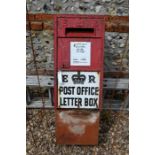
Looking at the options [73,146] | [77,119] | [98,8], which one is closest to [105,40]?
[98,8]

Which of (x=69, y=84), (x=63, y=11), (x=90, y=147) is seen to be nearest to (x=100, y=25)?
(x=69, y=84)

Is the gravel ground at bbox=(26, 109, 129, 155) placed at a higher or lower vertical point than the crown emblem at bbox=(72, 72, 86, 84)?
lower

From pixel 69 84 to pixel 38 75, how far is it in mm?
590

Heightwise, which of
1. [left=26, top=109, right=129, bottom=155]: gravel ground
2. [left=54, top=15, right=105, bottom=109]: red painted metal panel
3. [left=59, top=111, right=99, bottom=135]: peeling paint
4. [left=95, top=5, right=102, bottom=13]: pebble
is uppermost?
[left=95, top=5, right=102, bottom=13]: pebble

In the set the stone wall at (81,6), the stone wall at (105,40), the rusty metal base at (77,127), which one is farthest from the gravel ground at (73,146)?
the stone wall at (81,6)

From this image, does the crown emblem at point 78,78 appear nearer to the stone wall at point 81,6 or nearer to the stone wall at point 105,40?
the stone wall at point 105,40

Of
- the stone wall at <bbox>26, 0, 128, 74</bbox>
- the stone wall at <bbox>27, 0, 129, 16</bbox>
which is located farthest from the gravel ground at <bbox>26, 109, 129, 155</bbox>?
the stone wall at <bbox>27, 0, 129, 16</bbox>

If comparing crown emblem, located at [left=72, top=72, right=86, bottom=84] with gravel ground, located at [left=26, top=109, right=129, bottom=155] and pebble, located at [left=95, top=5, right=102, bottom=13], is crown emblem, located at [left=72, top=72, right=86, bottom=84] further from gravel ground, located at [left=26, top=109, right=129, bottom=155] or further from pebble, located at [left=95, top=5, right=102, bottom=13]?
pebble, located at [left=95, top=5, right=102, bottom=13]

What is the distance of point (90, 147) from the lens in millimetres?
5102

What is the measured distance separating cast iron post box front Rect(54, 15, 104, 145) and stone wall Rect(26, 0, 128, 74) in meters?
0.78

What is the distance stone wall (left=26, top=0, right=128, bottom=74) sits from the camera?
542cm

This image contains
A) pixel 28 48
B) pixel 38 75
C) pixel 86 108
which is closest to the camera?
pixel 86 108

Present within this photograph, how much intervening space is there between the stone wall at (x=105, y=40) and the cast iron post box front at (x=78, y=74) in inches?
30.8

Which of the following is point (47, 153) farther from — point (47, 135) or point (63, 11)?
point (63, 11)
